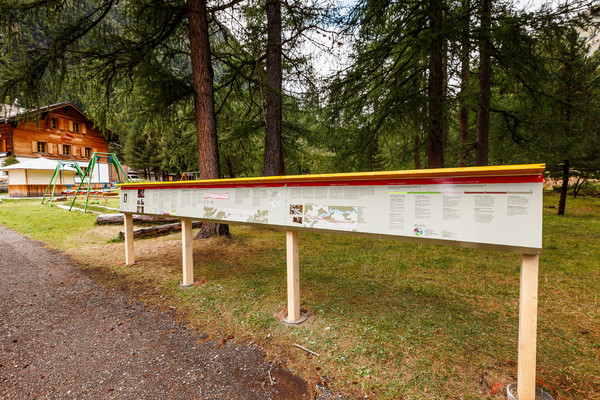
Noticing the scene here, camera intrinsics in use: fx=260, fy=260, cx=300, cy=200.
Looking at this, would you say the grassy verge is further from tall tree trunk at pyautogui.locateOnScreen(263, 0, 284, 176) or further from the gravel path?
tall tree trunk at pyautogui.locateOnScreen(263, 0, 284, 176)

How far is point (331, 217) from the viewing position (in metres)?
2.42

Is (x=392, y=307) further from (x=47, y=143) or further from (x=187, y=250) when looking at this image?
(x=47, y=143)

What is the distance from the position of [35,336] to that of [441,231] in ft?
13.2

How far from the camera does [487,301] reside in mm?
3373

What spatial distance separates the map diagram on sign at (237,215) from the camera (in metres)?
2.92

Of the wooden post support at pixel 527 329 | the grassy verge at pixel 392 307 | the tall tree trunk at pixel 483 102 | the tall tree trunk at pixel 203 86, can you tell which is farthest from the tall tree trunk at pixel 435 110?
the wooden post support at pixel 527 329

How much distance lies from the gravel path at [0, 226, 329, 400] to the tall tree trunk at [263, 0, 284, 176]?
5014 millimetres

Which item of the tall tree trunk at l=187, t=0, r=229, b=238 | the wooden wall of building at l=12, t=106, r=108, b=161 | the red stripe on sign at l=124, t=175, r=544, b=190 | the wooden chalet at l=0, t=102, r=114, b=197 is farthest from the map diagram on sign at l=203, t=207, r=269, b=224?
the wooden wall of building at l=12, t=106, r=108, b=161

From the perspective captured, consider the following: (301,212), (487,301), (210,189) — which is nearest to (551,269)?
(487,301)

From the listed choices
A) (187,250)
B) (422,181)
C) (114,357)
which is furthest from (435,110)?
(114,357)

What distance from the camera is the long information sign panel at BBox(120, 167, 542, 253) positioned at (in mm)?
1605

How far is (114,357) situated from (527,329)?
10.7ft

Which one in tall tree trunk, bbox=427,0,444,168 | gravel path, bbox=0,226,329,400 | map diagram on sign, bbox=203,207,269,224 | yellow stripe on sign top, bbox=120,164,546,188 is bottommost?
gravel path, bbox=0,226,329,400

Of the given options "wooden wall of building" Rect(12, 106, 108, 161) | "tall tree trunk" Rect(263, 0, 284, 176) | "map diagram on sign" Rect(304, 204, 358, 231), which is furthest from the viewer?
"wooden wall of building" Rect(12, 106, 108, 161)
